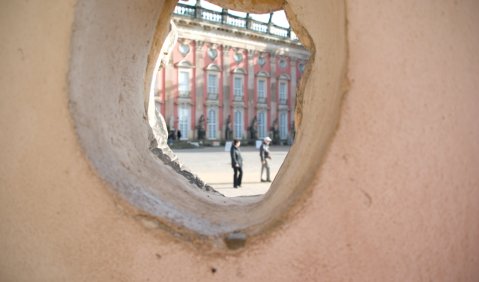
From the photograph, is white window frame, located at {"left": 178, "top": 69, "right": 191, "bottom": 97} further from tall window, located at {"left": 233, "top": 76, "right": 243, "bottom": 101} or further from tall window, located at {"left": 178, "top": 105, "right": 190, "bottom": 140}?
tall window, located at {"left": 233, "top": 76, "right": 243, "bottom": 101}

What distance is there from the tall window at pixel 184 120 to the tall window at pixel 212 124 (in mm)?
1562

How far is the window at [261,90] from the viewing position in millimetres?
28859

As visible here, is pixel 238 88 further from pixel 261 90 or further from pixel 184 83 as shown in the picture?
pixel 184 83

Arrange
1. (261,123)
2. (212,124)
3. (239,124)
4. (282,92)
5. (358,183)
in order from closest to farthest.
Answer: (358,183)
(212,124)
(239,124)
(261,123)
(282,92)

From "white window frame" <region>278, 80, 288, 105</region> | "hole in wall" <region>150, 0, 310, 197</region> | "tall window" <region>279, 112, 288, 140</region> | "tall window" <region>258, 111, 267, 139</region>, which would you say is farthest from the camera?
"tall window" <region>279, 112, 288, 140</region>

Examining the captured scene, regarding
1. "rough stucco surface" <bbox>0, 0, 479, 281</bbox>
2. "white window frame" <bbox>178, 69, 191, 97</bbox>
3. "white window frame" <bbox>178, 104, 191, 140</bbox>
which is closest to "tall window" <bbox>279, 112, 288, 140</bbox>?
"white window frame" <bbox>178, 104, 191, 140</bbox>

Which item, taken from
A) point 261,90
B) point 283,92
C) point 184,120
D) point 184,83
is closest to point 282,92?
point 283,92

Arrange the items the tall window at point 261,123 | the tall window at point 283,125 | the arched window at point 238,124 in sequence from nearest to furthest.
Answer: the arched window at point 238,124 < the tall window at point 261,123 < the tall window at point 283,125

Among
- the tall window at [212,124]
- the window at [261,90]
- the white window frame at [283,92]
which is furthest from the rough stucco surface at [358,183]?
the white window frame at [283,92]

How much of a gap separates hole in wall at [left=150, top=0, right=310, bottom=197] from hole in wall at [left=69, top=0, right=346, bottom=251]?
2139cm

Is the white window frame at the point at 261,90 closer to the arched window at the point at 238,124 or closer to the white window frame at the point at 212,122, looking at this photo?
the arched window at the point at 238,124

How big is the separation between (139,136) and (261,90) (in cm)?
2786

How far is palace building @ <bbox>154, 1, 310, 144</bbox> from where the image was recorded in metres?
25.4

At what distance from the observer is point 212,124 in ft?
88.9
